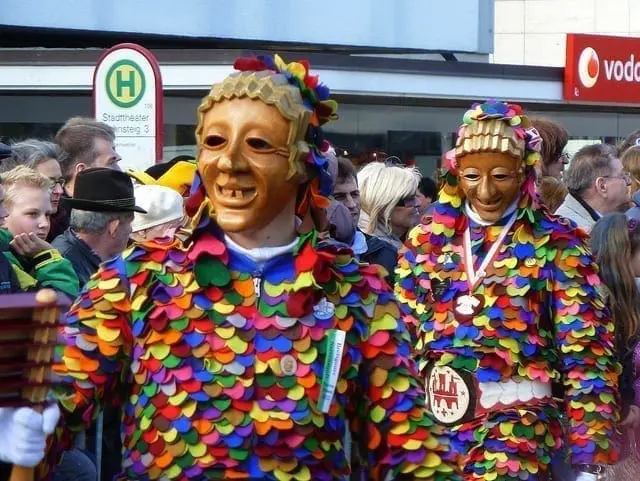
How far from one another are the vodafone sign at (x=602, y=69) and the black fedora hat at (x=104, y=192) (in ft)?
42.4

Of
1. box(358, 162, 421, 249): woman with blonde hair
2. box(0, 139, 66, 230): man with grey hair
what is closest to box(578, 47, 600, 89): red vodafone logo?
box(358, 162, 421, 249): woman with blonde hair

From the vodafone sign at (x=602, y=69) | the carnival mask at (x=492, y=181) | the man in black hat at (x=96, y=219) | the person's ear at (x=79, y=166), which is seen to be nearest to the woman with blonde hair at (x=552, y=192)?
the carnival mask at (x=492, y=181)

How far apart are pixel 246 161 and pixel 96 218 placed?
8.14 ft

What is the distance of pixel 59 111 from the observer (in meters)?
14.8

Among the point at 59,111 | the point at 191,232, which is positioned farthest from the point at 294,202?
the point at 59,111

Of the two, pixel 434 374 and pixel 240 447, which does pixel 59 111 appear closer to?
pixel 434 374

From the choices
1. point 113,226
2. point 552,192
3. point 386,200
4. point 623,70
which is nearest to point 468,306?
point 113,226

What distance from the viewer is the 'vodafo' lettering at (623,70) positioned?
757 inches

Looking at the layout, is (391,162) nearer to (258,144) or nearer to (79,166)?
(79,166)

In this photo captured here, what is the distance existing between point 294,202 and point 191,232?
289 millimetres

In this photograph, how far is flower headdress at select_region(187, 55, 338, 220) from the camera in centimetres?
350

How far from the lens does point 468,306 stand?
222 inches

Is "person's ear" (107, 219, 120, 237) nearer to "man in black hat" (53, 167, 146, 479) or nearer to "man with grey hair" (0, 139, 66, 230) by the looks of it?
"man in black hat" (53, 167, 146, 479)

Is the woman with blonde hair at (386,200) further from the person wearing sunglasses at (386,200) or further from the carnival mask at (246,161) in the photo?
the carnival mask at (246,161)
